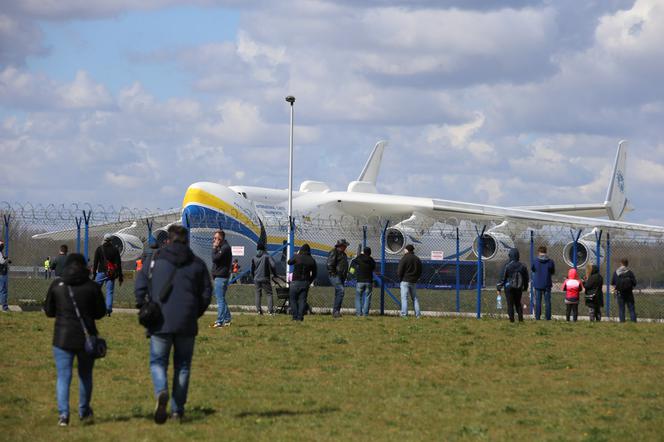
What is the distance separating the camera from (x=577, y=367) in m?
12.3

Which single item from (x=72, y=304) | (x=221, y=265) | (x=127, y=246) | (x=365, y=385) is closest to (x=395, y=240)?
(x=127, y=246)

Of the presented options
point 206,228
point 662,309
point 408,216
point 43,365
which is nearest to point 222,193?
point 206,228

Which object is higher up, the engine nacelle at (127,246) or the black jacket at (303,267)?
the engine nacelle at (127,246)

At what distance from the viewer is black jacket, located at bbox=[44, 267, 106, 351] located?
8445mm

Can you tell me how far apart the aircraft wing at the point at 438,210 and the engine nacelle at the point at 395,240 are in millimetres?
2217

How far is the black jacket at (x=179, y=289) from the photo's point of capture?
27.7ft

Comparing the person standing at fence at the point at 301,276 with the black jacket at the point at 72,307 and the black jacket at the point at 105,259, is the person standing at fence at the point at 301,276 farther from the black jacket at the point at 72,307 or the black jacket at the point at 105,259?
the black jacket at the point at 72,307

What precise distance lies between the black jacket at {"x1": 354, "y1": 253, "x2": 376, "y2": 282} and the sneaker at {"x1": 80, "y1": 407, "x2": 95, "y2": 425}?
11.9m

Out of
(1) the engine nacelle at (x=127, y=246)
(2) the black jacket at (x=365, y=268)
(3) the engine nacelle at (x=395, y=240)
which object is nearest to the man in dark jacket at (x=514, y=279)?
(2) the black jacket at (x=365, y=268)

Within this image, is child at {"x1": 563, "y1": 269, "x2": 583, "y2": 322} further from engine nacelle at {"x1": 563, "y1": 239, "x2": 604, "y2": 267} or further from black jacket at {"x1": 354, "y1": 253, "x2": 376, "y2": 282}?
engine nacelle at {"x1": 563, "y1": 239, "x2": 604, "y2": 267}

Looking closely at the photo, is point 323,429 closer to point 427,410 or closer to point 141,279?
point 427,410

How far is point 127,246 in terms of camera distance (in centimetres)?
3272

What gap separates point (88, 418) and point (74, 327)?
79cm

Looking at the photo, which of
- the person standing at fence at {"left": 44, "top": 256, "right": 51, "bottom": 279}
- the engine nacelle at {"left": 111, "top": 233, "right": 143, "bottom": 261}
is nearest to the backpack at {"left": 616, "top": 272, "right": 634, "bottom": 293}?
the engine nacelle at {"left": 111, "top": 233, "right": 143, "bottom": 261}
